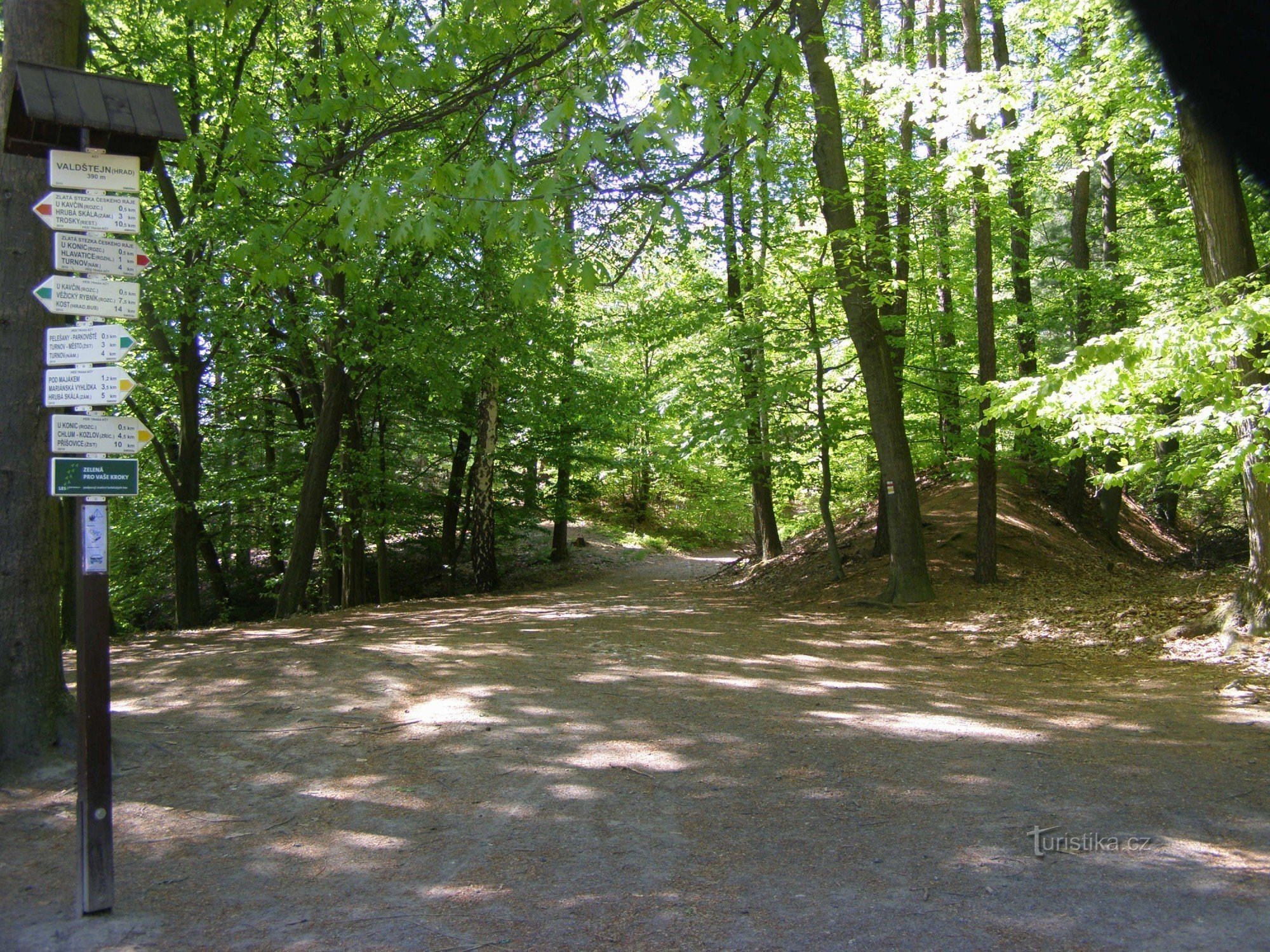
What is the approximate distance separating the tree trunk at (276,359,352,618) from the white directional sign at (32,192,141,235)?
34.0ft

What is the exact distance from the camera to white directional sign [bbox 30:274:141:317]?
12.8 ft

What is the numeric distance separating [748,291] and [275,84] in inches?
328

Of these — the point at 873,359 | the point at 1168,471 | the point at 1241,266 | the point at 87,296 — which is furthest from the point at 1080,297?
the point at 87,296

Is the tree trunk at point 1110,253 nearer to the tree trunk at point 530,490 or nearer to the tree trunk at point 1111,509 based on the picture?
the tree trunk at point 1111,509

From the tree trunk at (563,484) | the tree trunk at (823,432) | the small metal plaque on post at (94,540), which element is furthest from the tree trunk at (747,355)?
the small metal plaque on post at (94,540)

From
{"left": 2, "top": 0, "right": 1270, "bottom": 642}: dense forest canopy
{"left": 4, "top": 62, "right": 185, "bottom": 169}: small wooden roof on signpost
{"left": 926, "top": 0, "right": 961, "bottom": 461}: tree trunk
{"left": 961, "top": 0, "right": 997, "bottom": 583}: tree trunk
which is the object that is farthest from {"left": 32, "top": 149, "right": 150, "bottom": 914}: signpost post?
{"left": 926, "top": 0, "right": 961, "bottom": 461}: tree trunk

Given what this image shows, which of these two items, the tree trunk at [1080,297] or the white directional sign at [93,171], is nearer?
the white directional sign at [93,171]

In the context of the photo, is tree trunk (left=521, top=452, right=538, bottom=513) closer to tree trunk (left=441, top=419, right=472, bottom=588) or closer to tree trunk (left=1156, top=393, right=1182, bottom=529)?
tree trunk (left=441, top=419, right=472, bottom=588)

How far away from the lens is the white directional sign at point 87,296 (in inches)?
154

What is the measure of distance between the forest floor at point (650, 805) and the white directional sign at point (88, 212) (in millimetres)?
2929

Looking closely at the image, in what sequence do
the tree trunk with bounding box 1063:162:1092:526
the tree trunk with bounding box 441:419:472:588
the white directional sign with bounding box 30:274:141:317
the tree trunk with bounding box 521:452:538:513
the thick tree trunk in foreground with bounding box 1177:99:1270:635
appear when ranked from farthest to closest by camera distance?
the tree trunk with bounding box 521:452:538:513 < the tree trunk with bounding box 441:419:472:588 < the tree trunk with bounding box 1063:162:1092:526 < the thick tree trunk in foreground with bounding box 1177:99:1270:635 < the white directional sign with bounding box 30:274:141:317

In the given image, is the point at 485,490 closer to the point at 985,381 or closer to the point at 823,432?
the point at 823,432

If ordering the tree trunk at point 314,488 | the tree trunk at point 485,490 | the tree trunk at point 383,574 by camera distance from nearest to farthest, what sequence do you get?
the tree trunk at point 314,488 < the tree trunk at point 485,490 < the tree trunk at point 383,574

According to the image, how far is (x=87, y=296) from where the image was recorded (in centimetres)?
396
